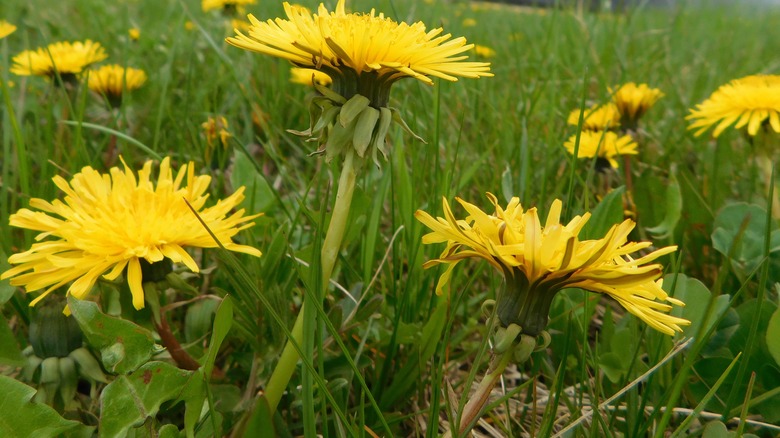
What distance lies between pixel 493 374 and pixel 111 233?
43 cm

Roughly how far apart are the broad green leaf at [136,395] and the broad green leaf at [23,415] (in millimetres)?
37

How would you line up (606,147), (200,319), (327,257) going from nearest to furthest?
(327,257)
(200,319)
(606,147)

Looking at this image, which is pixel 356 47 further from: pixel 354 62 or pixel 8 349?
pixel 8 349

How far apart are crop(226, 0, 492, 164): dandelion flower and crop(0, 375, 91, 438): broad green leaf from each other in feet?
1.19

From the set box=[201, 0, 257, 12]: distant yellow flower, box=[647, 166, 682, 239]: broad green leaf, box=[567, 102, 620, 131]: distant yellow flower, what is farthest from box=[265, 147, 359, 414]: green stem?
box=[201, 0, 257, 12]: distant yellow flower

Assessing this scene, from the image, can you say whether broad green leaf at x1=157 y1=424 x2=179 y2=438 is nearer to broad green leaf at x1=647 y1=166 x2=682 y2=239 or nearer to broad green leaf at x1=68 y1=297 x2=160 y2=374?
broad green leaf at x1=68 y1=297 x2=160 y2=374

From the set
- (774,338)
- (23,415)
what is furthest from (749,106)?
(23,415)

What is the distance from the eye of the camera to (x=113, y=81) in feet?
5.17

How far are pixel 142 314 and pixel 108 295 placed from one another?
0.15 ft

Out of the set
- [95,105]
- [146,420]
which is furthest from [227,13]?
[146,420]

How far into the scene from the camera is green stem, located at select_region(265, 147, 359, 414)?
658 mm

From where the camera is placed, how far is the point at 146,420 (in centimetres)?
63

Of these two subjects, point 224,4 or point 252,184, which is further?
point 224,4

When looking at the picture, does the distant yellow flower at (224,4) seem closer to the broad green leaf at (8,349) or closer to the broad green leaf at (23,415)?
the broad green leaf at (8,349)
